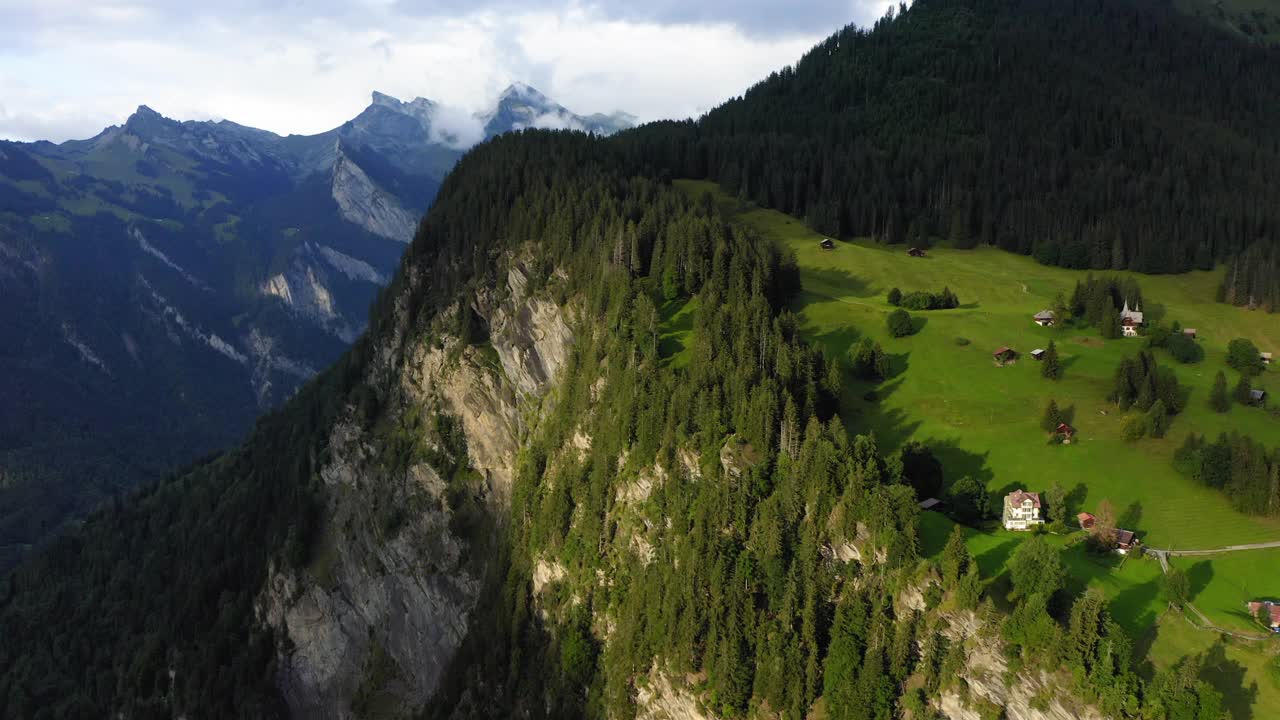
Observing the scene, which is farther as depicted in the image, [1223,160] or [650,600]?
[1223,160]

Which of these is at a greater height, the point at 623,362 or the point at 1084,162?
the point at 1084,162

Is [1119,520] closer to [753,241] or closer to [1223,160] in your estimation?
[753,241]

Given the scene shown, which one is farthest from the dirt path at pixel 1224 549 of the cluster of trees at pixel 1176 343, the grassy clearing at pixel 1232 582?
the cluster of trees at pixel 1176 343

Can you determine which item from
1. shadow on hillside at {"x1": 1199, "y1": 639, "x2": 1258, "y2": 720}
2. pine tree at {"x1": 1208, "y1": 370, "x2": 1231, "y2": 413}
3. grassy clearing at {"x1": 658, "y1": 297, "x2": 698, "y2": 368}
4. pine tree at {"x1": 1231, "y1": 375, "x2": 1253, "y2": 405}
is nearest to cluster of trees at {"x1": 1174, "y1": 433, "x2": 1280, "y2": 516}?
pine tree at {"x1": 1208, "y1": 370, "x2": 1231, "y2": 413}

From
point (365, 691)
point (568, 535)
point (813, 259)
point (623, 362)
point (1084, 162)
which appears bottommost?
point (365, 691)

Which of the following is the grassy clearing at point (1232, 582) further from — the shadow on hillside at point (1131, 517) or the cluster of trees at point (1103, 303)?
the cluster of trees at point (1103, 303)

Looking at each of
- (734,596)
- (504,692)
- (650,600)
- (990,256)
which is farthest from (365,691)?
(990,256)

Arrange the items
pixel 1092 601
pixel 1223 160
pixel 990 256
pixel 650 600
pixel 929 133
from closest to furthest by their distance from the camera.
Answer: pixel 1092 601 → pixel 650 600 → pixel 990 256 → pixel 1223 160 → pixel 929 133

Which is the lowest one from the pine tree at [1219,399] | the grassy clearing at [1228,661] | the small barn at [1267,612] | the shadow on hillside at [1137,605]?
the grassy clearing at [1228,661]
